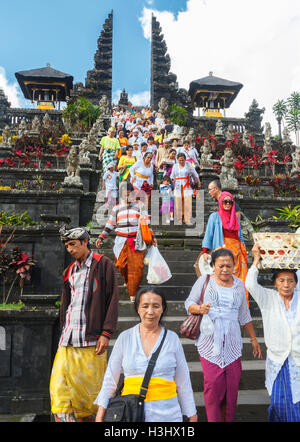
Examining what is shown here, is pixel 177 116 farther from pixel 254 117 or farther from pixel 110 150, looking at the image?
pixel 110 150

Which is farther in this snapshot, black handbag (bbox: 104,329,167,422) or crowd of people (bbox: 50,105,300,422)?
crowd of people (bbox: 50,105,300,422)

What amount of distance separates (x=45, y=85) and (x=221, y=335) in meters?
37.6

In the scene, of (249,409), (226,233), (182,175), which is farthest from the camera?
(182,175)

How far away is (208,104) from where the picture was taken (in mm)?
37656

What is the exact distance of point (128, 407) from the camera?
2.06m

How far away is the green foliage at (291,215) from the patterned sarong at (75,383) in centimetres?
547

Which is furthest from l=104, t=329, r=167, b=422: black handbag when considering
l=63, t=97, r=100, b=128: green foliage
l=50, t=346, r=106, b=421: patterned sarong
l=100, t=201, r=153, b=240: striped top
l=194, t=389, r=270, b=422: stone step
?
l=63, t=97, r=100, b=128: green foliage

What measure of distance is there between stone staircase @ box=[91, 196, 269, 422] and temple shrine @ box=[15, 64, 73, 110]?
31.3 meters

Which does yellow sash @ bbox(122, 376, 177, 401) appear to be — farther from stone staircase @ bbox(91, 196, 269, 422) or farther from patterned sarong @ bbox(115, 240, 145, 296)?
patterned sarong @ bbox(115, 240, 145, 296)

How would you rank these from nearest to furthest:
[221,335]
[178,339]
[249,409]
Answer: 1. [178,339]
2. [221,335]
3. [249,409]

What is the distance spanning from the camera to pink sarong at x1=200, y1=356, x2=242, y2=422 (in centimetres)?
278

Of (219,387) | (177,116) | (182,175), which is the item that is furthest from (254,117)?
(219,387)
